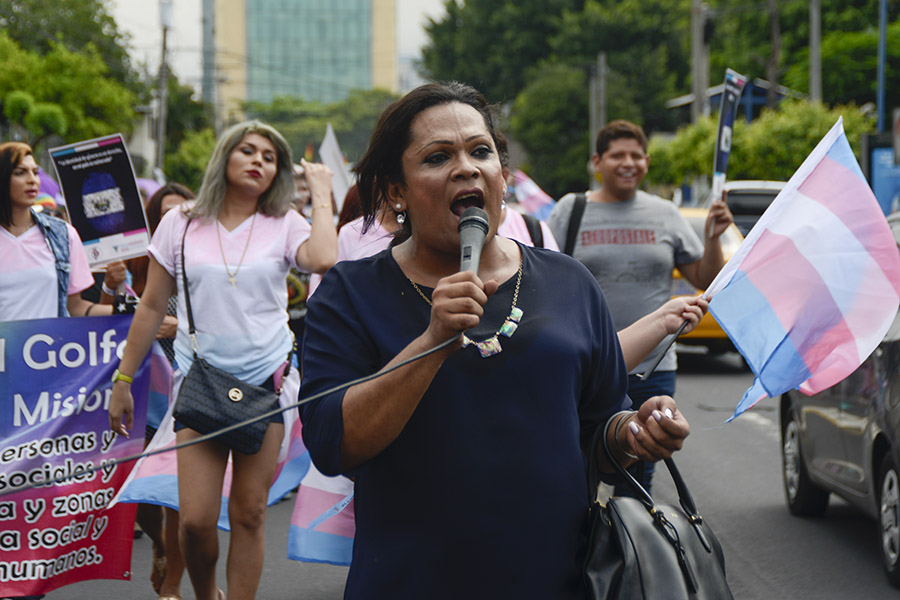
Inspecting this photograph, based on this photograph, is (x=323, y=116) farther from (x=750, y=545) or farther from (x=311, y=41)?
(x=750, y=545)

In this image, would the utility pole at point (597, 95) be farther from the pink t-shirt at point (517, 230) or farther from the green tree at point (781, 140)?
the pink t-shirt at point (517, 230)

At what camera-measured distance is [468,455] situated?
225 cm

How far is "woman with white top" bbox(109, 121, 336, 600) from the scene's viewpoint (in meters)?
4.41

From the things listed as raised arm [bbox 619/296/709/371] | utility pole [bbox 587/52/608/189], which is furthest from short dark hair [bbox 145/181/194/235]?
utility pole [bbox 587/52/608/189]

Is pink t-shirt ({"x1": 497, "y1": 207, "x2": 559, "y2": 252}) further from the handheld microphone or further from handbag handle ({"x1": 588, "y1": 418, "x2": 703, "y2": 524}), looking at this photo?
the handheld microphone

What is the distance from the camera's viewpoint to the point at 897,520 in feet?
17.9

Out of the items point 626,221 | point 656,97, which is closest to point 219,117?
point 656,97

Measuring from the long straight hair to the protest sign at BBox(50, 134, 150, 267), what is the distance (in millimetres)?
1353

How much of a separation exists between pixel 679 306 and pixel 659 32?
61684 mm

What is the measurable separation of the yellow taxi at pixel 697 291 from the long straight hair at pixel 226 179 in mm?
8562

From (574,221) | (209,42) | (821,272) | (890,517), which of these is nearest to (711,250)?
(574,221)

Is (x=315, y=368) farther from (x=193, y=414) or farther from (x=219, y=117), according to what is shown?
(x=219, y=117)

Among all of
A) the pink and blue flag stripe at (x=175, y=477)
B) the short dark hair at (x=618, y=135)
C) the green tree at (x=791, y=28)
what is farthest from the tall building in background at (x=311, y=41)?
the pink and blue flag stripe at (x=175, y=477)

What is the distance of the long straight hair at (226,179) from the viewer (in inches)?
186
